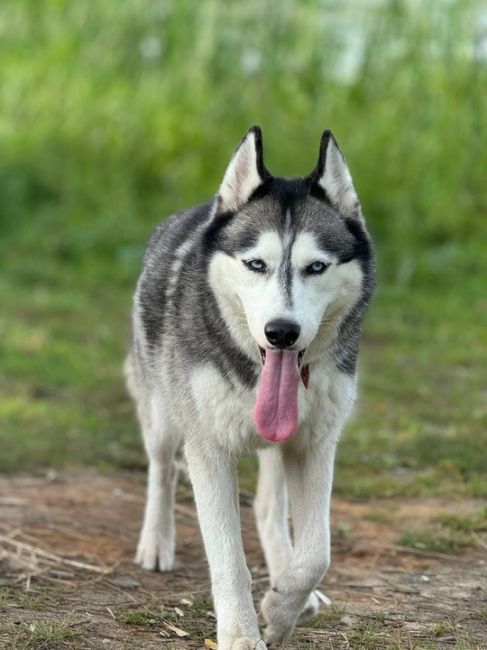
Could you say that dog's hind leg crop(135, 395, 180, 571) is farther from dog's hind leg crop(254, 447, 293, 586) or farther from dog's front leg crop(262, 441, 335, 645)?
dog's front leg crop(262, 441, 335, 645)

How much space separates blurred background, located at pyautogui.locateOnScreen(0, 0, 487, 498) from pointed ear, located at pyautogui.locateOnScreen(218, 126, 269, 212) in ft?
11.0

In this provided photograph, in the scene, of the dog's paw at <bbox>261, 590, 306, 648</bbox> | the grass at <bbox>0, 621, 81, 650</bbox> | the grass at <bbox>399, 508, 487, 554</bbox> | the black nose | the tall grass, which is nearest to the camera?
the black nose

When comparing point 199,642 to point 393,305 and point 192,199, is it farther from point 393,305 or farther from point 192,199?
point 192,199

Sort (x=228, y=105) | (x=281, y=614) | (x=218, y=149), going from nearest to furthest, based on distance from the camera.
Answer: (x=281, y=614)
(x=218, y=149)
(x=228, y=105)

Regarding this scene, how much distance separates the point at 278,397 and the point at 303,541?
504 mm

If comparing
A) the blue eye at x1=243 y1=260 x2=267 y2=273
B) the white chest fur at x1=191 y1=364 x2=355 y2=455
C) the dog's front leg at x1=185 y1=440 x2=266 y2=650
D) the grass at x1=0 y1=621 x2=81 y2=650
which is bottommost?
the grass at x1=0 y1=621 x2=81 y2=650

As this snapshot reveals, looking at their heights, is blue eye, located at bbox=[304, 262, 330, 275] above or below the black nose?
above

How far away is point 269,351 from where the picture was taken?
3643mm

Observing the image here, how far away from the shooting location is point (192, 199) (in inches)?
424

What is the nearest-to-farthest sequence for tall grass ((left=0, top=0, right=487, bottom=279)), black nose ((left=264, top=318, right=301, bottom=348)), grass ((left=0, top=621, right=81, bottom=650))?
black nose ((left=264, top=318, right=301, bottom=348)) → grass ((left=0, top=621, right=81, bottom=650)) → tall grass ((left=0, top=0, right=487, bottom=279))

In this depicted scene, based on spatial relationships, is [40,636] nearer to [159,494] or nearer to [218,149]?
[159,494]

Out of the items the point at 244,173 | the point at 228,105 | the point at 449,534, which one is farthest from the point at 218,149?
the point at 244,173

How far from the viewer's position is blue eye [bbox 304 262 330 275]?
3644mm

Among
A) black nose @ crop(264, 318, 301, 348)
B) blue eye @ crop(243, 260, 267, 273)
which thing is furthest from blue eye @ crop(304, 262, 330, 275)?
black nose @ crop(264, 318, 301, 348)
